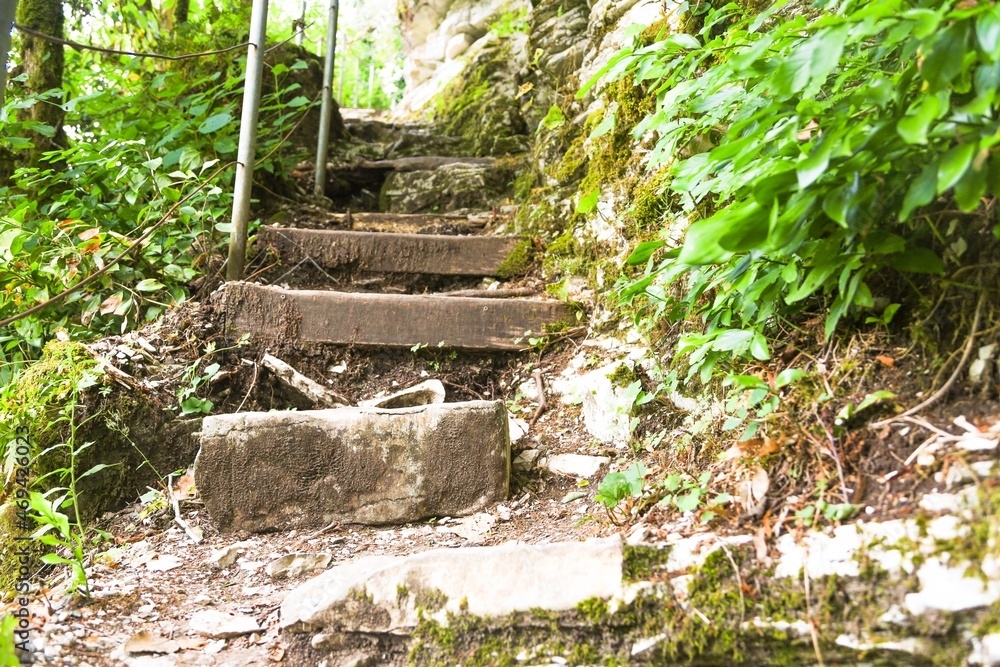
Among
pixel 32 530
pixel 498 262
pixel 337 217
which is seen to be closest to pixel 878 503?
pixel 32 530

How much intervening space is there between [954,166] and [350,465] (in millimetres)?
1535

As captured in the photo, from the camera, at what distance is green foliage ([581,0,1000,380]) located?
0.83 meters

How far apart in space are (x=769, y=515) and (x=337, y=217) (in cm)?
296

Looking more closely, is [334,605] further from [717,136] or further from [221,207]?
[221,207]

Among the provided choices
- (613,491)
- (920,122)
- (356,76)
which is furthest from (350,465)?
(356,76)

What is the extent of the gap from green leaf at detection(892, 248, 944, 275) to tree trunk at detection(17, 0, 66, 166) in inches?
133

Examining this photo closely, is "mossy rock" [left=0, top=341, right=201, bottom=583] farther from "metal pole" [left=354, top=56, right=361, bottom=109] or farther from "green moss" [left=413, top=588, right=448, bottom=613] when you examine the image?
"metal pole" [left=354, top=56, right=361, bottom=109]

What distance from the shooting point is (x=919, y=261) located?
108cm

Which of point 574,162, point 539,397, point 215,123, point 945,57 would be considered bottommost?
point 539,397

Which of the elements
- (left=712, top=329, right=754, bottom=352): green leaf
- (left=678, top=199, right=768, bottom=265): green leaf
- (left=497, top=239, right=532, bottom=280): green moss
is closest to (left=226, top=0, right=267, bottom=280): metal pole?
(left=497, top=239, right=532, bottom=280): green moss

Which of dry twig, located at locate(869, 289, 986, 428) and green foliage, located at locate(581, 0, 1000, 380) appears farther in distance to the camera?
dry twig, located at locate(869, 289, 986, 428)

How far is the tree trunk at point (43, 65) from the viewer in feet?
9.87

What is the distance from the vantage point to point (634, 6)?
3.02 metres

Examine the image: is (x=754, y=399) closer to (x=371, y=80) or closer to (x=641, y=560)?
(x=641, y=560)
